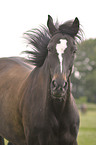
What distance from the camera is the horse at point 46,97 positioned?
13.1 feet

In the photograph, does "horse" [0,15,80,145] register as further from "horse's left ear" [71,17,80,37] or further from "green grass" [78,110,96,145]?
"green grass" [78,110,96,145]

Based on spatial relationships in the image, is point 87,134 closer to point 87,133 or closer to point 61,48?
point 87,133

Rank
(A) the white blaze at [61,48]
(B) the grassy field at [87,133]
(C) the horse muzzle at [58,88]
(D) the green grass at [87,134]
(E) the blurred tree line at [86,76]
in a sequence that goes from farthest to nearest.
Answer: (E) the blurred tree line at [86,76], (B) the grassy field at [87,133], (D) the green grass at [87,134], (A) the white blaze at [61,48], (C) the horse muzzle at [58,88]

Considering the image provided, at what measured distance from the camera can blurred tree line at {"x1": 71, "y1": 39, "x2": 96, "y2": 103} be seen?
7569 centimetres

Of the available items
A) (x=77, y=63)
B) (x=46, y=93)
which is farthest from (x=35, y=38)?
(x=77, y=63)

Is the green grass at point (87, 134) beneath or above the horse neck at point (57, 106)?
beneath

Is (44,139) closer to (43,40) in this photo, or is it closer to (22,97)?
(22,97)

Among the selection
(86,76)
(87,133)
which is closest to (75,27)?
(87,133)

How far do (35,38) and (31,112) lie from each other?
5.18 feet

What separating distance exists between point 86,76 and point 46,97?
248ft

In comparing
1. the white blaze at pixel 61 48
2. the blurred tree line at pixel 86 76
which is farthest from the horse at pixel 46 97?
the blurred tree line at pixel 86 76

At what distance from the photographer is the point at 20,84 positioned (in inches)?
213

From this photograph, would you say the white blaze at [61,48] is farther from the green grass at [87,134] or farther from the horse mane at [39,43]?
the green grass at [87,134]

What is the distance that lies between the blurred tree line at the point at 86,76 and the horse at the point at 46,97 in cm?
6902
